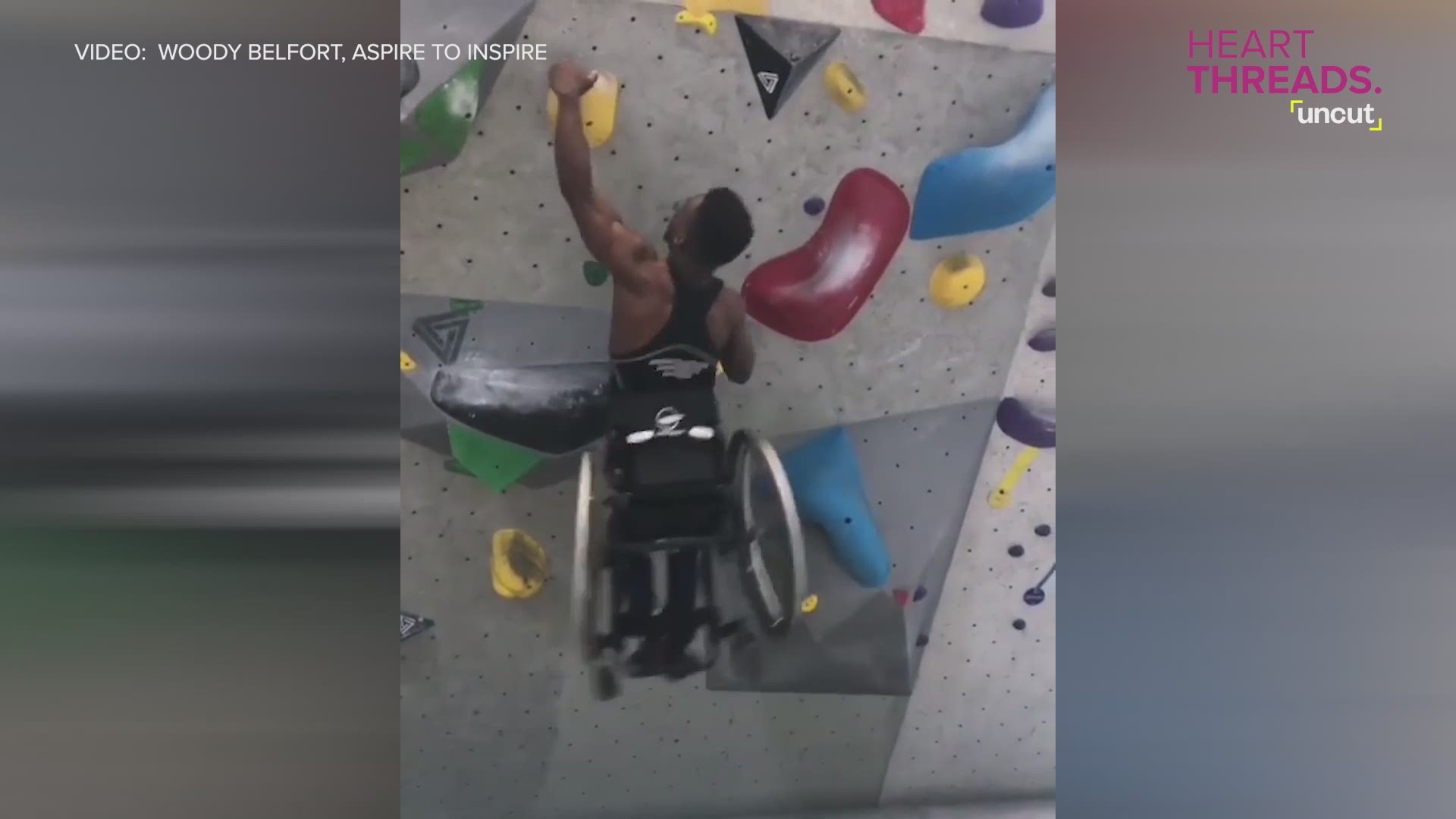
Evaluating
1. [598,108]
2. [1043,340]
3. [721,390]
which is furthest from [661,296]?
[1043,340]

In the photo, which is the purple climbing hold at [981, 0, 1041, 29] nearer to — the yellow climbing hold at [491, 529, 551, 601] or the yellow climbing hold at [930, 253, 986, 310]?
the yellow climbing hold at [930, 253, 986, 310]

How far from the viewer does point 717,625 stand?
1.56 m

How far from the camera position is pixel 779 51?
1.53 m

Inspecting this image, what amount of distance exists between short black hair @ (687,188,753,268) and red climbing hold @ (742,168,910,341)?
8cm

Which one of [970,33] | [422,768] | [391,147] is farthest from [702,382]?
[422,768]

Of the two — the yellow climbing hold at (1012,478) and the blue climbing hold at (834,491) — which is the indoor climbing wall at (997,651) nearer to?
the yellow climbing hold at (1012,478)

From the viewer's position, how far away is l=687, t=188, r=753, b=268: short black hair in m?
1.50

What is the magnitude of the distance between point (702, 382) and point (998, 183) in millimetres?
608

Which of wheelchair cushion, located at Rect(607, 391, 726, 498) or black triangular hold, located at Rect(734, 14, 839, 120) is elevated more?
black triangular hold, located at Rect(734, 14, 839, 120)

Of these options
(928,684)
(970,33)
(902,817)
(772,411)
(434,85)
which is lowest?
(902,817)

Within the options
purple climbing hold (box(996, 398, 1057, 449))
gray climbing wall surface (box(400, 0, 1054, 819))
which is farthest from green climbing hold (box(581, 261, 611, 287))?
purple climbing hold (box(996, 398, 1057, 449))

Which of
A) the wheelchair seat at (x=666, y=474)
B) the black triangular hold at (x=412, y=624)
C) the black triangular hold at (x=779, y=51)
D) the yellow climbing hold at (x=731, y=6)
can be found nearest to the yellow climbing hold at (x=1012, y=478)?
the wheelchair seat at (x=666, y=474)

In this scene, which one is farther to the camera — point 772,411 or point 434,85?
point 772,411

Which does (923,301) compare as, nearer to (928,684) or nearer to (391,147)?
(928,684)
